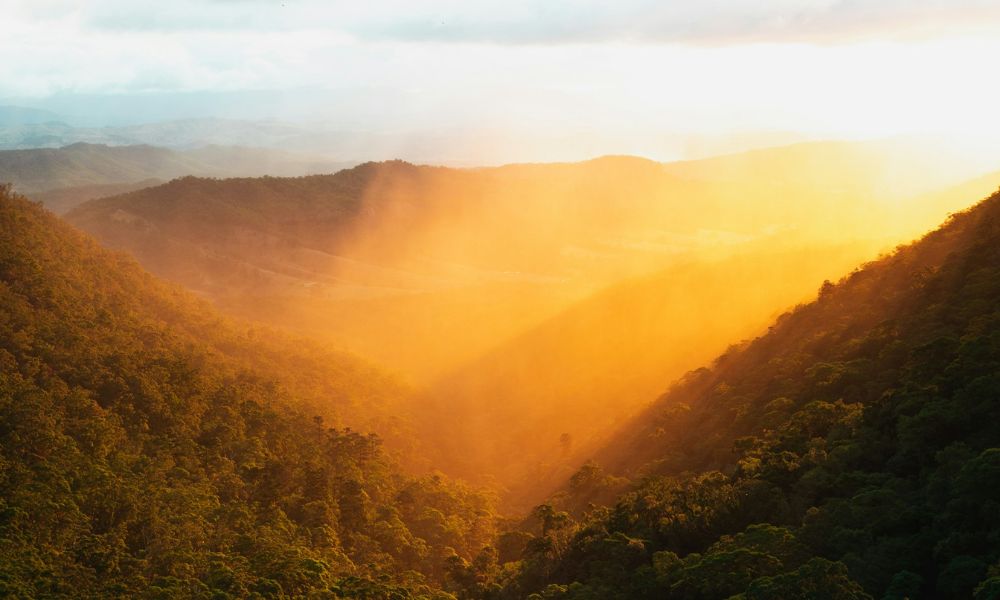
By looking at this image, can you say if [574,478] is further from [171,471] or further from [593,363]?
[593,363]

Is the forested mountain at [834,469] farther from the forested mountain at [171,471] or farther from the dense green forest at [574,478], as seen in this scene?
the forested mountain at [171,471]

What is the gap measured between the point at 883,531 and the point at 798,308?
113 feet

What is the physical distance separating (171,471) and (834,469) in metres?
32.0

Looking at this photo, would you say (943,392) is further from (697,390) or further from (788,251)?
(788,251)

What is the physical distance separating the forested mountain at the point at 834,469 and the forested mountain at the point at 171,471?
8976 millimetres

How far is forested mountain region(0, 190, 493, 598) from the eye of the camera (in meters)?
34.7

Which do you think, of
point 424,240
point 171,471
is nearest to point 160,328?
point 171,471

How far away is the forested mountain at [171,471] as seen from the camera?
3469 centimetres

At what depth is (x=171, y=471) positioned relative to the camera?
4638 cm

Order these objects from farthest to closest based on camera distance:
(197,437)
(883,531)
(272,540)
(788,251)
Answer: (788,251) → (197,437) → (272,540) → (883,531)

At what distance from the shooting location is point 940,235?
55875mm

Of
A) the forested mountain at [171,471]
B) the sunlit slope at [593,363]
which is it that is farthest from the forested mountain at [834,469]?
the sunlit slope at [593,363]

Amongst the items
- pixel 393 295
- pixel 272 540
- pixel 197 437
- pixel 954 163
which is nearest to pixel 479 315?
pixel 393 295

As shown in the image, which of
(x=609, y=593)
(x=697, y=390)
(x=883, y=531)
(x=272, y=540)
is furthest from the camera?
(x=697, y=390)
